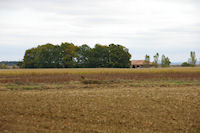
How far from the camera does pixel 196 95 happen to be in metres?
14.6

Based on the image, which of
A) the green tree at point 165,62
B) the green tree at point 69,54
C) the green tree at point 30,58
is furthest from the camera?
the green tree at point 165,62

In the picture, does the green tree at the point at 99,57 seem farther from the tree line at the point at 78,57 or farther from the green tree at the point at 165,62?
the green tree at the point at 165,62

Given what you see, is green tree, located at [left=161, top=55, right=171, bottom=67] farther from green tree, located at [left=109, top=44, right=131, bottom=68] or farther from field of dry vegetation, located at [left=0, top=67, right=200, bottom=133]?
field of dry vegetation, located at [left=0, top=67, right=200, bottom=133]

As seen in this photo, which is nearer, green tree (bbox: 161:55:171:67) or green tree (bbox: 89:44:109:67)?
green tree (bbox: 89:44:109:67)

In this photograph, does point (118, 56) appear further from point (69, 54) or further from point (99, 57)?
point (69, 54)

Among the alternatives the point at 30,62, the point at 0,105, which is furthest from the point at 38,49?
the point at 0,105

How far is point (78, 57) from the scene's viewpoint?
197ft

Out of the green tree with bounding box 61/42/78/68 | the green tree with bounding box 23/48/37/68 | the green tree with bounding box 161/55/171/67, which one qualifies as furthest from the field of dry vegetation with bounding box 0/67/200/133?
the green tree with bounding box 161/55/171/67

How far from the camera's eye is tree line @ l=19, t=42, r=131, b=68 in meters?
58.9

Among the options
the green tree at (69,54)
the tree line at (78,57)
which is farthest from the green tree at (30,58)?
the green tree at (69,54)

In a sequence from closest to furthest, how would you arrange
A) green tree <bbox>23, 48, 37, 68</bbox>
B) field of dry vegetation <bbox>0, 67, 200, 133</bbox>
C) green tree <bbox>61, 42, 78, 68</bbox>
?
field of dry vegetation <bbox>0, 67, 200, 133</bbox> → green tree <bbox>61, 42, 78, 68</bbox> → green tree <bbox>23, 48, 37, 68</bbox>

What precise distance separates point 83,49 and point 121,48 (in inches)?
356

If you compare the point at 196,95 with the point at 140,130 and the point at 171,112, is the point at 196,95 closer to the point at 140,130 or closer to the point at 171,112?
the point at 171,112

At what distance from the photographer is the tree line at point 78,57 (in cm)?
5888
